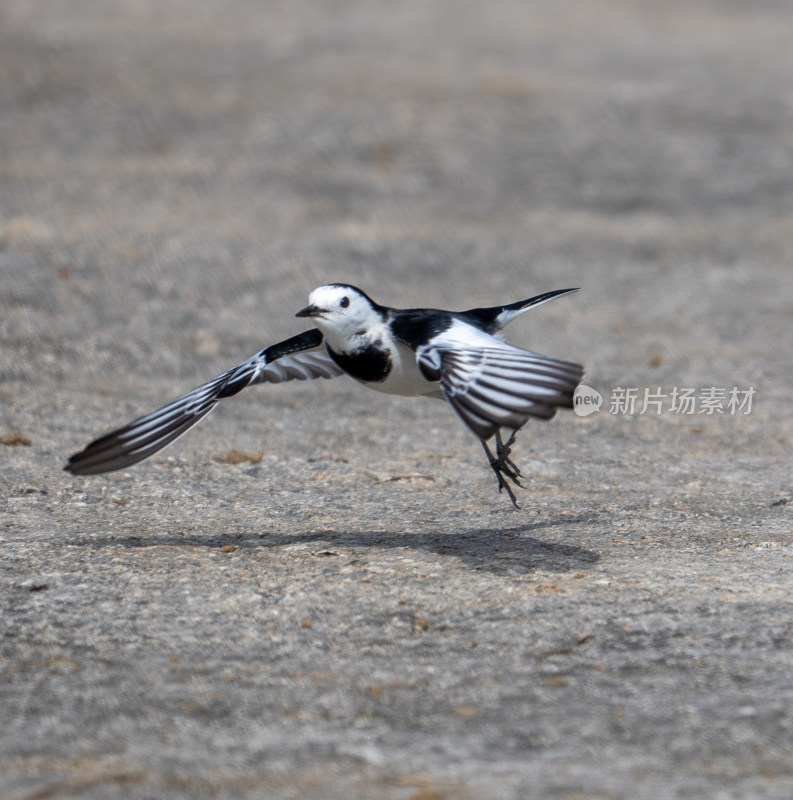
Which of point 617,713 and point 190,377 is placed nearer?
point 617,713

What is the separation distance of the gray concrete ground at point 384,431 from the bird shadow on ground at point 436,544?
0.9 inches

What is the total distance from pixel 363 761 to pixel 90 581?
5.30 ft

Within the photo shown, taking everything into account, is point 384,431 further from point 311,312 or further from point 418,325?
point 311,312

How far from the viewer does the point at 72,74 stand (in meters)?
12.6

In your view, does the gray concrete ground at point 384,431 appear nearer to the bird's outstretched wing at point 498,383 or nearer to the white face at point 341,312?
the bird's outstretched wing at point 498,383

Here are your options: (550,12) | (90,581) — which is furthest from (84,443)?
(550,12)

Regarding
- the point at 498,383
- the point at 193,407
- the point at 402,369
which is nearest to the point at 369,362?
the point at 402,369

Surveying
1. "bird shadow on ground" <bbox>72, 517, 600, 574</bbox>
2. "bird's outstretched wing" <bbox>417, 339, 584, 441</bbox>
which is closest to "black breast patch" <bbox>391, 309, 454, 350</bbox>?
"bird's outstretched wing" <bbox>417, 339, 584, 441</bbox>

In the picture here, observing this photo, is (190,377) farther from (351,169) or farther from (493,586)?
(351,169)

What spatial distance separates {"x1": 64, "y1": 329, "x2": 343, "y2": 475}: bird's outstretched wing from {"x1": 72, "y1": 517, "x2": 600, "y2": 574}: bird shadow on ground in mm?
372

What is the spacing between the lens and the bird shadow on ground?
15.0 ft

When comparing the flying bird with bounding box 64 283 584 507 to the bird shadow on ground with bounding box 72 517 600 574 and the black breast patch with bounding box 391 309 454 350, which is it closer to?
the black breast patch with bounding box 391 309 454 350

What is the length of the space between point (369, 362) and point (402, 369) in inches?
5.1

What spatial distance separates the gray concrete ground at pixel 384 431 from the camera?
328 centimetres
